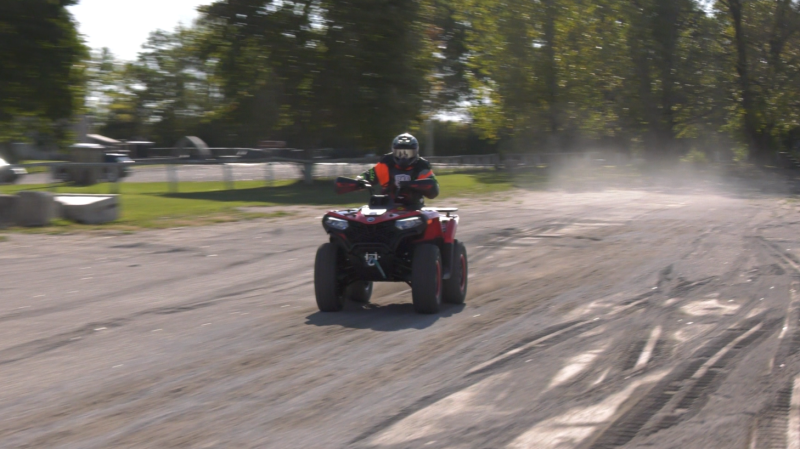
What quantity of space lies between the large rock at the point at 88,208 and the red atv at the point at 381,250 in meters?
11.2

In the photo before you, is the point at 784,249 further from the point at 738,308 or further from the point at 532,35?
the point at 532,35

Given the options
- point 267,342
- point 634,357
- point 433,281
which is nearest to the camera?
→ point 634,357

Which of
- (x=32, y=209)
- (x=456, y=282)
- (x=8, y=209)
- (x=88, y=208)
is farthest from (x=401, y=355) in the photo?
(x=8, y=209)

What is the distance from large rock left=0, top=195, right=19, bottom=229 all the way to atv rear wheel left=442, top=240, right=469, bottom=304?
11916 mm

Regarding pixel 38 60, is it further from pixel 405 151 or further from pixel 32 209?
pixel 405 151

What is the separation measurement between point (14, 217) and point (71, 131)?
1246cm

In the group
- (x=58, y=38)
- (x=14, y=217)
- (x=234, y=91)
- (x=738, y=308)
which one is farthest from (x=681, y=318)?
(x=234, y=91)

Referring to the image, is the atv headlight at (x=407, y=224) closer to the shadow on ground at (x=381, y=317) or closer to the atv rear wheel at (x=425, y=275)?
the atv rear wheel at (x=425, y=275)

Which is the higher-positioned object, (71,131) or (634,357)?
(71,131)

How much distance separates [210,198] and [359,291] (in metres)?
17.7

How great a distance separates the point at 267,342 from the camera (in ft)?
24.6

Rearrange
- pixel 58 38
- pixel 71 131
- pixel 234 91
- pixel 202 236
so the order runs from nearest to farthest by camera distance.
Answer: pixel 202 236, pixel 58 38, pixel 71 131, pixel 234 91

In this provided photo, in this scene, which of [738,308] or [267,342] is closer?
[267,342]

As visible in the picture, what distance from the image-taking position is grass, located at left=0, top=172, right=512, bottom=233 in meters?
19.4
